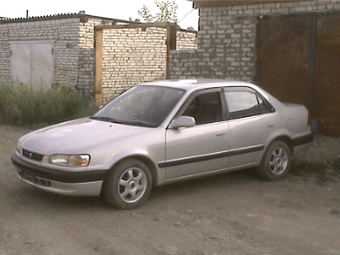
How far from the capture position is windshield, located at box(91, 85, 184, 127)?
6.59 metres

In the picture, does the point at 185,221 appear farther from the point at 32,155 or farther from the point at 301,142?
the point at 301,142

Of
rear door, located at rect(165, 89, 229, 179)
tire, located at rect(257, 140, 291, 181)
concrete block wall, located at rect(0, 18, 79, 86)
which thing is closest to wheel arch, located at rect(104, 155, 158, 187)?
rear door, located at rect(165, 89, 229, 179)

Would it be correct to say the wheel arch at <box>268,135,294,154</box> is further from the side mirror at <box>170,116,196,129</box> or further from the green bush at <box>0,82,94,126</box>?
the green bush at <box>0,82,94,126</box>

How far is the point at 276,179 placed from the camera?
7.66 m

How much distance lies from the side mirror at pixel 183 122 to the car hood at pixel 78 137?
0.31m

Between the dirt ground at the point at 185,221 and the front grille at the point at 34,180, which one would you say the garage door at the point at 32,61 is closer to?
the dirt ground at the point at 185,221

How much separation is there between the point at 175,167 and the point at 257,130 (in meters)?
1.48

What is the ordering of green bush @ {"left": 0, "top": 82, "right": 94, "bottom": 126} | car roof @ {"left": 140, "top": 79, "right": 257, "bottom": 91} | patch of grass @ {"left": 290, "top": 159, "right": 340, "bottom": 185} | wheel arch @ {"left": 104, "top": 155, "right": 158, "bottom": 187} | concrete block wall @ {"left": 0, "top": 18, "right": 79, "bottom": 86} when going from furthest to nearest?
concrete block wall @ {"left": 0, "top": 18, "right": 79, "bottom": 86} < green bush @ {"left": 0, "top": 82, "right": 94, "bottom": 126} < patch of grass @ {"left": 290, "top": 159, "right": 340, "bottom": 185} < car roof @ {"left": 140, "top": 79, "right": 257, "bottom": 91} < wheel arch @ {"left": 104, "top": 155, "right": 158, "bottom": 187}

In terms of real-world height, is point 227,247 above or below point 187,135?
below

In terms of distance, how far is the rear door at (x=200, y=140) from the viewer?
640 cm

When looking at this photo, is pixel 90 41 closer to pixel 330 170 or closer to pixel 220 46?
pixel 220 46

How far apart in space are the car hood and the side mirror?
1.02 ft

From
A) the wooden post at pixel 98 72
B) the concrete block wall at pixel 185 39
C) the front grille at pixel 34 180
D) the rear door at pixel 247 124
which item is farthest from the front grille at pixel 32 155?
the concrete block wall at pixel 185 39

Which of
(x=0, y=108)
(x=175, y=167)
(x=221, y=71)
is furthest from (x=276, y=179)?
(x=0, y=108)
